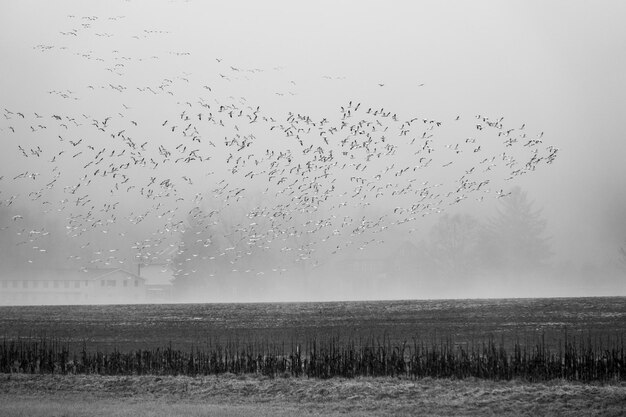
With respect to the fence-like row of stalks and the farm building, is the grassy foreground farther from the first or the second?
the farm building

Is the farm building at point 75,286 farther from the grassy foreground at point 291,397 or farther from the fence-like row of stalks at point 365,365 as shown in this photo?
the grassy foreground at point 291,397

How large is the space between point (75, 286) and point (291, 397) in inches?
4746

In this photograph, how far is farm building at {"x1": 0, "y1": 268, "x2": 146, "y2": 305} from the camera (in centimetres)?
14488

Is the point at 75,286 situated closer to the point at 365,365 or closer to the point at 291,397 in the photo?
the point at 365,365

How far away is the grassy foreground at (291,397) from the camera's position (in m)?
29.5

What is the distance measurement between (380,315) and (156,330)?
21991 mm

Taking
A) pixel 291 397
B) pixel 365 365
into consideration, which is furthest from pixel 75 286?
pixel 291 397

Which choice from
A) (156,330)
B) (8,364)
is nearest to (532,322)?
(156,330)

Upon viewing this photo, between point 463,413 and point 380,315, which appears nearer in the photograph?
point 463,413

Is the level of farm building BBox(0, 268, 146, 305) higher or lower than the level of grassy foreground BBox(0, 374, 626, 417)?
higher

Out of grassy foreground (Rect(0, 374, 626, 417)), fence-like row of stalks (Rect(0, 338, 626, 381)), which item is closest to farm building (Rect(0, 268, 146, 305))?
fence-like row of stalks (Rect(0, 338, 626, 381))

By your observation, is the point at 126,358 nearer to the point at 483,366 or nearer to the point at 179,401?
the point at 179,401

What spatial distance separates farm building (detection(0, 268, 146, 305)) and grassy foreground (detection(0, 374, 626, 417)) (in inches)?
4391

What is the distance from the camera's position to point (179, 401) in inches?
1281
